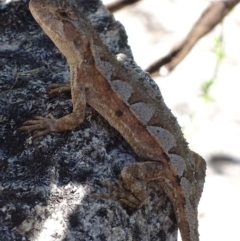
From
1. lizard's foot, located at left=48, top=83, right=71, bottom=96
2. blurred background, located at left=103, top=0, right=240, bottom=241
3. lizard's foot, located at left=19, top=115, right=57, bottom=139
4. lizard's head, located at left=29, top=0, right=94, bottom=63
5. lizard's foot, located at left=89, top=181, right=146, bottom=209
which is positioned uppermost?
blurred background, located at left=103, top=0, right=240, bottom=241

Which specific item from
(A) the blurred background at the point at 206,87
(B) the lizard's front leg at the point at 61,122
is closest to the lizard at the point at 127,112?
(B) the lizard's front leg at the point at 61,122

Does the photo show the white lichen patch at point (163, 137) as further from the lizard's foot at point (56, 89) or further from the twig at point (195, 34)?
the twig at point (195, 34)

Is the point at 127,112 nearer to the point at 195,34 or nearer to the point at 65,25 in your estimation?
the point at 65,25

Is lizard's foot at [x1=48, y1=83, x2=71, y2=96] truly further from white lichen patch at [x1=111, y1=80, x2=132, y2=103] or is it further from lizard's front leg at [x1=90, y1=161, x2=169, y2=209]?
lizard's front leg at [x1=90, y1=161, x2=169, y2=209]

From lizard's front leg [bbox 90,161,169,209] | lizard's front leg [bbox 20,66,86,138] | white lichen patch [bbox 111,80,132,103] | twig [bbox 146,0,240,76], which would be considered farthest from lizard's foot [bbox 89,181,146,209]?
twig [bbox 146,0,240,76]

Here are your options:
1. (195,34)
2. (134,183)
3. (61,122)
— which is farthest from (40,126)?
(195,34)

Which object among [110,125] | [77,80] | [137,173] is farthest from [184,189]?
[77,80]
